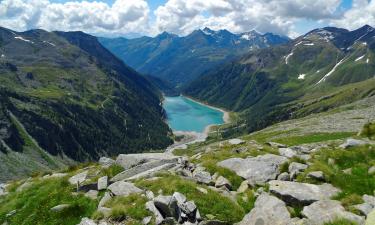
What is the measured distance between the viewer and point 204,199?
21.9m

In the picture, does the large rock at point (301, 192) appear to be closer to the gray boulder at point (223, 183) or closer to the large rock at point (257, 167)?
the large rock at point (257, 167)

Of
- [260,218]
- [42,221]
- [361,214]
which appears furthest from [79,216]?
[361,214]

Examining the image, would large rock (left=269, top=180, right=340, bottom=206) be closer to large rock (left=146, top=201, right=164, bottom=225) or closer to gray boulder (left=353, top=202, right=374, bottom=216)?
gray boulder (left=353, top=202, right=374, bottom=216)

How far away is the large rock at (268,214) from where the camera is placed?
63.4ft

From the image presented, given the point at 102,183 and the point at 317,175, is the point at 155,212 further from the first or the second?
the point at 317,175

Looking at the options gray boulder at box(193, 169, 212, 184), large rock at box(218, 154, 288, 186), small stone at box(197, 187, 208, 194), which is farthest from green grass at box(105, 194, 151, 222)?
large rock at box(218, 154, 288, 186)

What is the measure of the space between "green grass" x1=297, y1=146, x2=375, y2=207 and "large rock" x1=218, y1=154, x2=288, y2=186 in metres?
2.39

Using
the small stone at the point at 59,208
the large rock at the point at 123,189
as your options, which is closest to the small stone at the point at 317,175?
the large rock at the point at 123,189

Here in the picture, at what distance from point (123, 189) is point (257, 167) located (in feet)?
30.4

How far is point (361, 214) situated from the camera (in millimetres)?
18203

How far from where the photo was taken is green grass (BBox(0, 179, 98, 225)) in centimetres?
2372

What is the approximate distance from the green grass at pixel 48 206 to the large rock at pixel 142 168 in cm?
377

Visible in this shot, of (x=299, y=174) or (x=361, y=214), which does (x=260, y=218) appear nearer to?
(x=361, y=214)

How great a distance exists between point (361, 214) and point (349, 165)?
940 cm
